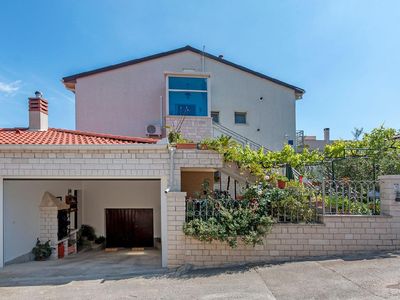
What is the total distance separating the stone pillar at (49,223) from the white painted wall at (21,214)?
0.54 ft

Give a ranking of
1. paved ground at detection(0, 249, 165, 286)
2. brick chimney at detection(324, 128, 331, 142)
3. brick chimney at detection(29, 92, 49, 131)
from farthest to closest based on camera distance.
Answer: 1. brick chimney at detection(324, 128, 331, 142)
2. brick chimney at detection(29, 92, 49, 131)
3. paved ground at detection(0, 249, 165, 286)

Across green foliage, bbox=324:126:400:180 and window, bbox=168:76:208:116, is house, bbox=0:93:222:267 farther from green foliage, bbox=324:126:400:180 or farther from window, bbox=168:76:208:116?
green foliage, bbox=324:126:400:180

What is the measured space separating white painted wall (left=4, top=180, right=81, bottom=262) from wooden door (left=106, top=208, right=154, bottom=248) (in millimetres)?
3804

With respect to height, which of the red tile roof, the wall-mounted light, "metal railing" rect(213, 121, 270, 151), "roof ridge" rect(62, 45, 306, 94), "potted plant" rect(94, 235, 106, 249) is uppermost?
"roof ridge" rect(62, 45, 306, 94)

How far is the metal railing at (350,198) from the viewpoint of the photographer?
8208mm

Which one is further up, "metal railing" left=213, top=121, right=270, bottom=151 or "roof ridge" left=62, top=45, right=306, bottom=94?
"roof ridge" left=62, top=45, right=306, bottom=94

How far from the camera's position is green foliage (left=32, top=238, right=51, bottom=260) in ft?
34.0

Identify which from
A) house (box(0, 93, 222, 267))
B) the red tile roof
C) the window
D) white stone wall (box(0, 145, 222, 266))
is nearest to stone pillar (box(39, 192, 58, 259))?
house (box(0, 93, 222, 267))

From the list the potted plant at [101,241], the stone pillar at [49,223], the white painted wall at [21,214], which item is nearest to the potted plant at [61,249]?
the stone pillar at [49,223]

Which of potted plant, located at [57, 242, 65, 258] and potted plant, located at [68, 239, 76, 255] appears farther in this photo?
potted plant, located at [68, 239, 76, 255]

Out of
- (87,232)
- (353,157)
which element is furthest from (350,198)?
(87,232)

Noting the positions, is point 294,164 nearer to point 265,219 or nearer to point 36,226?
point 265,219

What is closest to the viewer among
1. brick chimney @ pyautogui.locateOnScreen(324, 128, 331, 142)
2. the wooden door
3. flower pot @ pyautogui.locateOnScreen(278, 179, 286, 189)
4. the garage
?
flower pot @ pyautogui.locateOnScreen(278, 179, 286, 189)

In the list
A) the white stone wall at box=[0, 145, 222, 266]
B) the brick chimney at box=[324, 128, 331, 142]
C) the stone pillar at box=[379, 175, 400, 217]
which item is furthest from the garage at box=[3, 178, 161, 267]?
the brick chimney at box=[324, 128, 331, 142]
